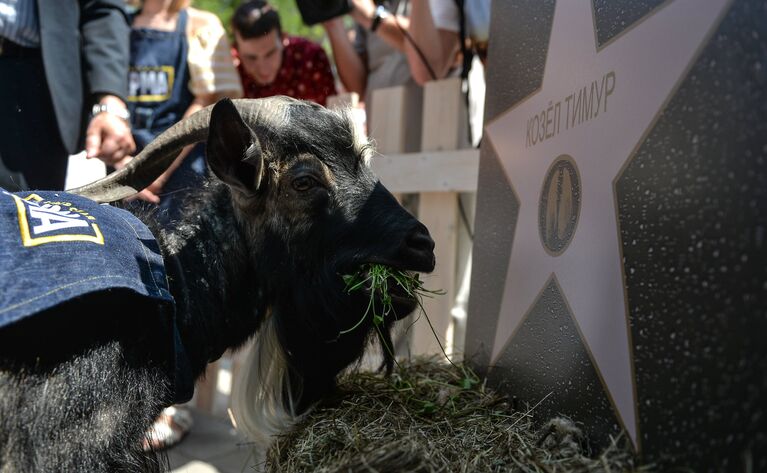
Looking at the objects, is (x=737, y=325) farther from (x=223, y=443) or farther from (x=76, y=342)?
(x=223, y=443)

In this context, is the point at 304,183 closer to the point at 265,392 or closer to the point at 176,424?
the point at 265,392

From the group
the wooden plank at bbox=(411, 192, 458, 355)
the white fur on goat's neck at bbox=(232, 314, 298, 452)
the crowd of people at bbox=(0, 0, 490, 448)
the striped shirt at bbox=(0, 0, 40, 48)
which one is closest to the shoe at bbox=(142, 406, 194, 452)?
the crowd of people at bbox=(0, 0, 490, 448)

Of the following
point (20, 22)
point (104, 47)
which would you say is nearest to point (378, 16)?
point (104, 47)

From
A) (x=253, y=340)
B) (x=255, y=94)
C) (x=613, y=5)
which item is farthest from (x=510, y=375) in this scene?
(x=255, y=94)

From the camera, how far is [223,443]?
397 cm

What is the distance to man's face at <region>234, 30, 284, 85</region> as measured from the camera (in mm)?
4180

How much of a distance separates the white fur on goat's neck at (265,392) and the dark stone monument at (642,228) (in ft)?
2.51

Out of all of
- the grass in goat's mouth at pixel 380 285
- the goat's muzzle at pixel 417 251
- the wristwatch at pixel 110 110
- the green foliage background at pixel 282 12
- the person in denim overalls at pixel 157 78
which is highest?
the green foliage background at pixel 282 12

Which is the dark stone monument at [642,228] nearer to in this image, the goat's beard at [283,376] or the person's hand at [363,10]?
the goat's beard at [283,376]

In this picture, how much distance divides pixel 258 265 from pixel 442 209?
5.35ft

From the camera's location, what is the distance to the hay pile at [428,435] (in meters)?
1.57

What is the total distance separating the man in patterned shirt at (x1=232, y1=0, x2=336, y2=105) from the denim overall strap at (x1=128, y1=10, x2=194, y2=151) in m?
0.57

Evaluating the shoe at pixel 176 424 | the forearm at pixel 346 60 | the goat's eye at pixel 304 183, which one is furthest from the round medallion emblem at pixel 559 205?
the forearm at pixel 346 60

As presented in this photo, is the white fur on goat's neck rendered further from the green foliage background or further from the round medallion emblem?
the green foliage background
